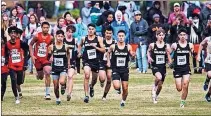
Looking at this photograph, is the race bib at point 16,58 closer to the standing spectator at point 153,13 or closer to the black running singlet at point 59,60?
the black running singlet at point 59,60

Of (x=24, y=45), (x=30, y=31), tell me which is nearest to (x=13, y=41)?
(x=24, y=45)

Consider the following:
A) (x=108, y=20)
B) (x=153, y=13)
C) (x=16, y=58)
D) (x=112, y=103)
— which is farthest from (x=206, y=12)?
(x=16, y=58)

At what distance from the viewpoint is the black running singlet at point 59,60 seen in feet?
69.6

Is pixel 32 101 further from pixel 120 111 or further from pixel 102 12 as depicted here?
pixel 102 12

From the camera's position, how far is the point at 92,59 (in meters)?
22.0

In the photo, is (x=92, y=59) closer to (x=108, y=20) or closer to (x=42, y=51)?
(x=42, y=51)

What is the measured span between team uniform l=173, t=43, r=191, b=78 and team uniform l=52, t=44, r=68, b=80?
→ 2.69 m

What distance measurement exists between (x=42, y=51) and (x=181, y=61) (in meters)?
3.84

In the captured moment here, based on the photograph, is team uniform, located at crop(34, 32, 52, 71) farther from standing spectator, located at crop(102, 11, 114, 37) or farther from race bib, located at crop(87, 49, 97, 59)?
standing spectator, located at crop(102, 11, 114, 37)

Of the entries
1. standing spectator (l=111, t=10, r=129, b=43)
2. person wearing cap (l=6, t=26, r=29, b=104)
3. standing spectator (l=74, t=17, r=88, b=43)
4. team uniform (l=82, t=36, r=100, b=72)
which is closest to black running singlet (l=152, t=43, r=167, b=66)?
team uniform (l=82, t=36, r=100, b=72)

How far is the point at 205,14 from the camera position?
31.8 metres

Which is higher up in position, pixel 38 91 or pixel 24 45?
pixel 24 45

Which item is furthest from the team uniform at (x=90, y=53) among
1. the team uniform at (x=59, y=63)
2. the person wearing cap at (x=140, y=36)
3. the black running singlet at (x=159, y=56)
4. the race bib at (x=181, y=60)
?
the person wearing cap at (x=140, y=36)

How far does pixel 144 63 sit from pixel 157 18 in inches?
79.5
